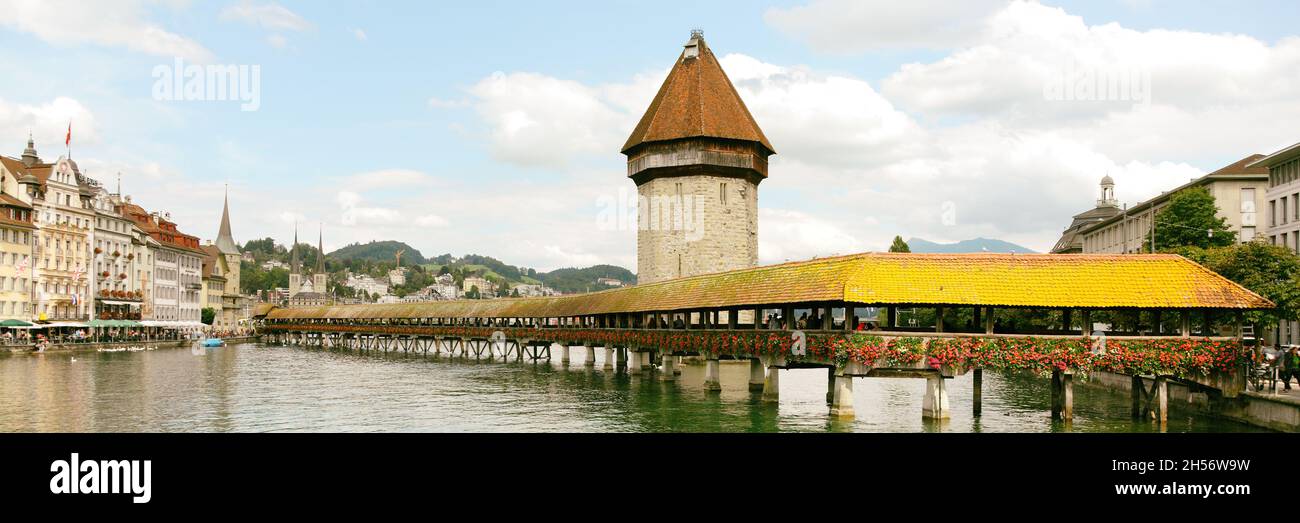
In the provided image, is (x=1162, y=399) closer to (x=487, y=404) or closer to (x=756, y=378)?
(x=756, y=378)

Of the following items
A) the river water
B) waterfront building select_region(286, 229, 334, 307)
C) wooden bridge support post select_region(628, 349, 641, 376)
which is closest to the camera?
the river water

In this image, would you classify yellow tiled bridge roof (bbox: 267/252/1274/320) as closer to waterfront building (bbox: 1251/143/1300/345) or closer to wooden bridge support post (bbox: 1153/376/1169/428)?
wooden bridge support post (bbox: 1153/376/1169/428)

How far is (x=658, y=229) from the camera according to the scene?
63438 mm

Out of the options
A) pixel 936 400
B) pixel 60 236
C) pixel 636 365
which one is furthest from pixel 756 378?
pixel 60 236

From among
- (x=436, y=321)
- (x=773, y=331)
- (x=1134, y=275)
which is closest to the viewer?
(x=1134, y=275)

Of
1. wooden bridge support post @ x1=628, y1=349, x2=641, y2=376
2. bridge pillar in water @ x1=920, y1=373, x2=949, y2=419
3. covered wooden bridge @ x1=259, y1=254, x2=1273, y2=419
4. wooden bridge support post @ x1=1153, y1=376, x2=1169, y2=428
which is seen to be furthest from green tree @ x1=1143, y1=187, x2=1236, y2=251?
bridge pillar in water @ x1=920, y1=373, x2=949, y2=419

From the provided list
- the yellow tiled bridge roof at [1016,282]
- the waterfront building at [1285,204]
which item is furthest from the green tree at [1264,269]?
the yellow tiled bridge roof at [1016,282]

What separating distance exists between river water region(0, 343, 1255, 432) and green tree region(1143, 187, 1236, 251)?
11.5 meters

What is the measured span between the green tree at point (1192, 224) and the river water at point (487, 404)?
37.6ft

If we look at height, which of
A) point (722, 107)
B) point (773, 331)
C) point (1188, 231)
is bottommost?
point (773, 331)

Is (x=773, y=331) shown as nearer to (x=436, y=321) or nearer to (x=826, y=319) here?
(x=826, y=319)

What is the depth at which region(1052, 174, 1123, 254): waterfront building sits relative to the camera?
93.4 metres
